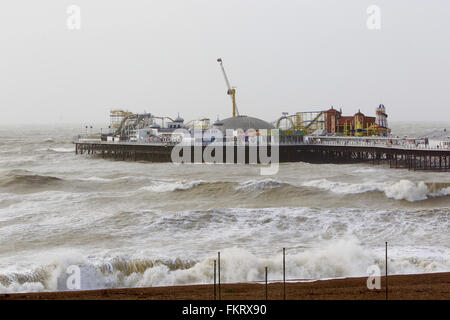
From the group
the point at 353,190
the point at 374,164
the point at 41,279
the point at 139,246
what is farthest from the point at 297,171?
the point at 41,279

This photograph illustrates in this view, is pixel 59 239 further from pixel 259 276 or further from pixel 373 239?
pixel 373 239

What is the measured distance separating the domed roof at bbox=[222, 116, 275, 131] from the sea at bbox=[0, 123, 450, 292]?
37.0 meters

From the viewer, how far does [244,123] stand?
274 feet

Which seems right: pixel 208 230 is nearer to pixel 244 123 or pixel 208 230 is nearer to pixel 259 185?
pixel 259 185

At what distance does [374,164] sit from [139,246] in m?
43.9

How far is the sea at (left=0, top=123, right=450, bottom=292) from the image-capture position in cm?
1800

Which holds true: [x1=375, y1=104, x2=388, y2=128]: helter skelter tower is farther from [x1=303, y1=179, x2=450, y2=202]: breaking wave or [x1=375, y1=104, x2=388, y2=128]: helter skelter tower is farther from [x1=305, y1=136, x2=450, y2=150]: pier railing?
[x1=303, y1=179, x2=450, y2=202]: breaking wave

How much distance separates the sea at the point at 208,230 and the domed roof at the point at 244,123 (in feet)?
121

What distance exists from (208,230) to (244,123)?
59.2 metres

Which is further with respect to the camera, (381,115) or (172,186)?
(381,115)

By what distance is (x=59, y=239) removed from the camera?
22.9 metres

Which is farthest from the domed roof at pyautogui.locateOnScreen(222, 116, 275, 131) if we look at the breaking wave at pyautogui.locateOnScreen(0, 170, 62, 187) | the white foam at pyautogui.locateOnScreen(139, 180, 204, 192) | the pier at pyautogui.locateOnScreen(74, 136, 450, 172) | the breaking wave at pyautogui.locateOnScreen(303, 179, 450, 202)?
the breaking wave at pyautogui.locateOnScreen(303, 179, 450, 202)

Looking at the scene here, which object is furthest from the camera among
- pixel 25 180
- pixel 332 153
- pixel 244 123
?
pixel 244 123

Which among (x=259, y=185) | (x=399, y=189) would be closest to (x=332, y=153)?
(x=259, y=185)
